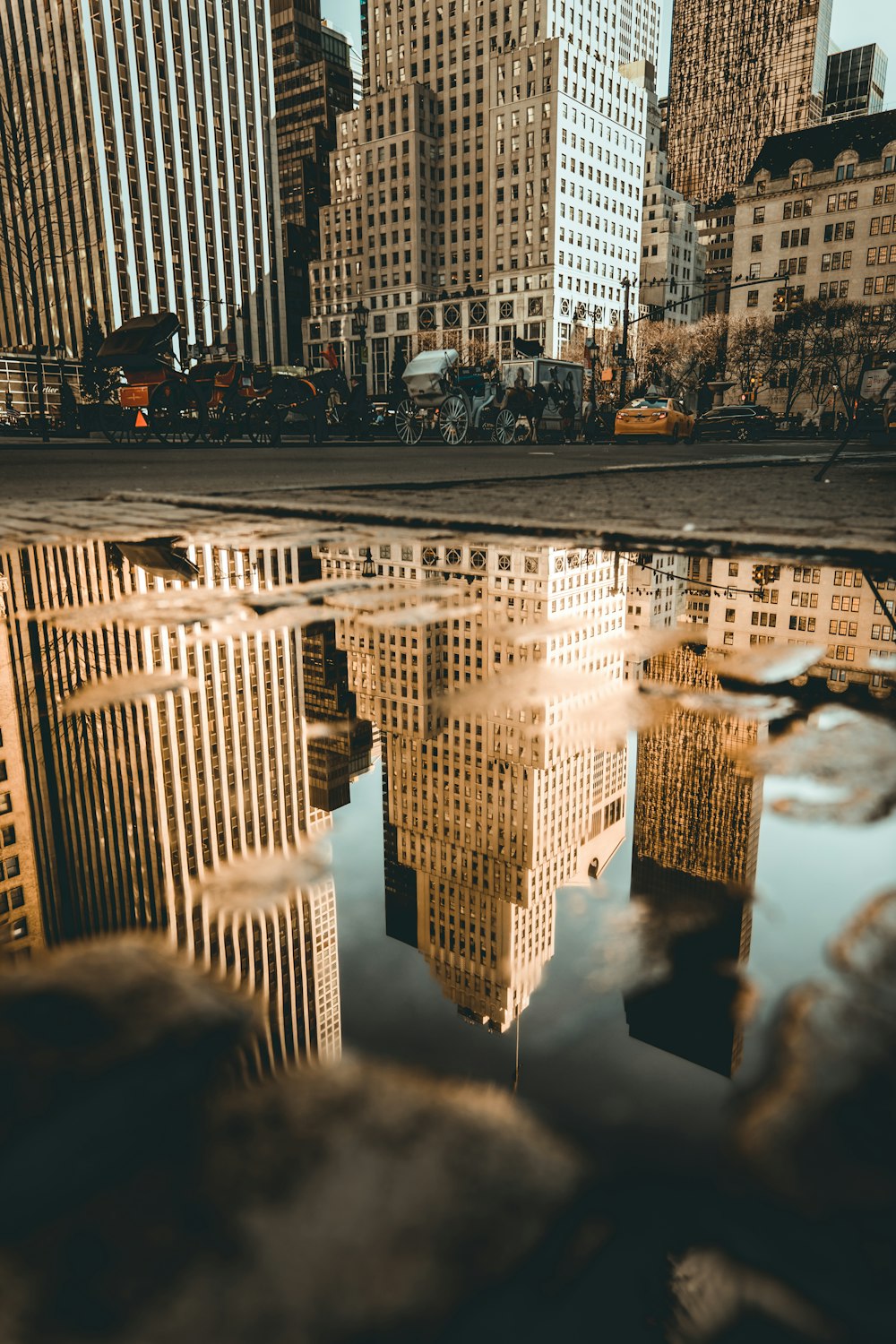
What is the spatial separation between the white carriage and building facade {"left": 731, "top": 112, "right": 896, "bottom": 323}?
6199 centimetres

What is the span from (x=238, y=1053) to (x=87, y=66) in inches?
4799

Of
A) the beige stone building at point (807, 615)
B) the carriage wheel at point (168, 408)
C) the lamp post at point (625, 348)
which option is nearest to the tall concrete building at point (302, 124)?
the lamp post at point (625, 348)

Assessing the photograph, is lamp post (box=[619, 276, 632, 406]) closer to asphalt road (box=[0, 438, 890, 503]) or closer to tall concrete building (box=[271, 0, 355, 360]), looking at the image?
asphalt road (box=[0, 438, 890, 503])

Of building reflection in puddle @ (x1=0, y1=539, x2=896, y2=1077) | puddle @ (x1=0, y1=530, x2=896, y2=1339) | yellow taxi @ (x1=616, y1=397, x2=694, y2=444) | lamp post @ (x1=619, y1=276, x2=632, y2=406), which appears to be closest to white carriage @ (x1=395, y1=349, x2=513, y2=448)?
yellow taxi @ (x1=616, y1=397, x2=694, y2=444)

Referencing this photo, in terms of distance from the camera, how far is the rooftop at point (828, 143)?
76250 mm

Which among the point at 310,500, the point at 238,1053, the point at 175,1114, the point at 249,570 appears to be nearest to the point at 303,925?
the point at 238,1053

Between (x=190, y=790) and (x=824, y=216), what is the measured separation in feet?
303

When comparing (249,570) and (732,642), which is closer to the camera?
(732,642)

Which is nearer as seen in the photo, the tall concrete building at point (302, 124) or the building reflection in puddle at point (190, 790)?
the building reflection in puddle at point (190, 790)

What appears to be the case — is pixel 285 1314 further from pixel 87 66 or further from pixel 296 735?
pixel 87 66

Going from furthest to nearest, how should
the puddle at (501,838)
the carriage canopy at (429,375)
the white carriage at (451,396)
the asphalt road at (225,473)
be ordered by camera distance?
1. the carriage canopy at (429,375)
2. the white carriage at (451,396)
3. the asphalt road at (225,473)
4. the puddle at (501,838)

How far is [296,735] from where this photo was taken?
207 centimetres

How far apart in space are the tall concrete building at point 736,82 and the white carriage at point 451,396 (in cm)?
16452

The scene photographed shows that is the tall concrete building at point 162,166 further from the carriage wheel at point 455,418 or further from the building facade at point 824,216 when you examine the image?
the carriage wheel at point 455,418
